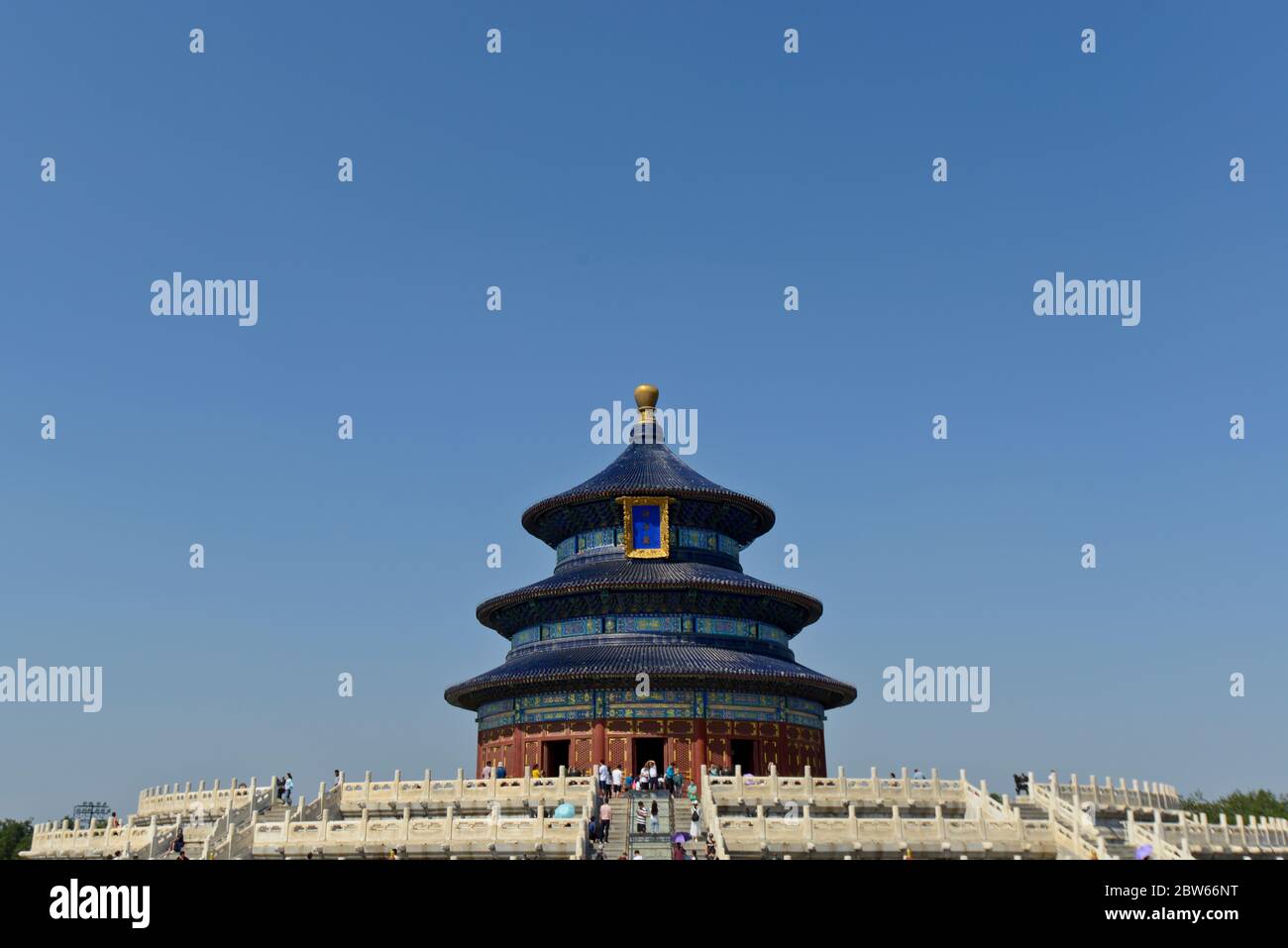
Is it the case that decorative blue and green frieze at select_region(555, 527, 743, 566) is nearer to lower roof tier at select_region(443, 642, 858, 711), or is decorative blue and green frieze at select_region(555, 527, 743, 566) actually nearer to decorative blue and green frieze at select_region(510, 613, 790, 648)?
decorative blue and green frieze at select_region(510, 613, 790, 648)

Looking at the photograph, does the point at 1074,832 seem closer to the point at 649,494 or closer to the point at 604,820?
the point at 604,820

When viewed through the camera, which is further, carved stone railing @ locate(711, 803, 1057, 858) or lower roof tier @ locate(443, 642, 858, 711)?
lower roof tier @ locate(443, 642, 858, 711)

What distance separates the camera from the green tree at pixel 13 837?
9138 cm

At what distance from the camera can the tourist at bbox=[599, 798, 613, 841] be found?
104 feet

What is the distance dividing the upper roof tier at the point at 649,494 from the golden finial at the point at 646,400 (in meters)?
1.73

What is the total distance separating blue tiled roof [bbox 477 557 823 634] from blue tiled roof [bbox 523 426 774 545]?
2825 millimetres

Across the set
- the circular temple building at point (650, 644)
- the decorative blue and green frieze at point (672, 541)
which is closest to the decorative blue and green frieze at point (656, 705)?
the circular temple building at point (650, 644)

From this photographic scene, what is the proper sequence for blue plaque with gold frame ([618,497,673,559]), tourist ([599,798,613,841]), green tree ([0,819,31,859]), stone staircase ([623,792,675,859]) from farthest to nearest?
green tree ([0,819,31,859])
blue plaque with gold frame ([618,497,673,559])
tourist ([599,798,613,841])
stone staircase ([623,792,675,859])

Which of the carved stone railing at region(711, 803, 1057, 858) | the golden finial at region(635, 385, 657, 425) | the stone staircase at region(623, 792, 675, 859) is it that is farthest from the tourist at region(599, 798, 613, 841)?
the golden finial at region(635, 385, 657, 425)

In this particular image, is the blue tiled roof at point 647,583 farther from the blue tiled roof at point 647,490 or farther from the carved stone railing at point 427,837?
the carved stone railing at point 427,837
